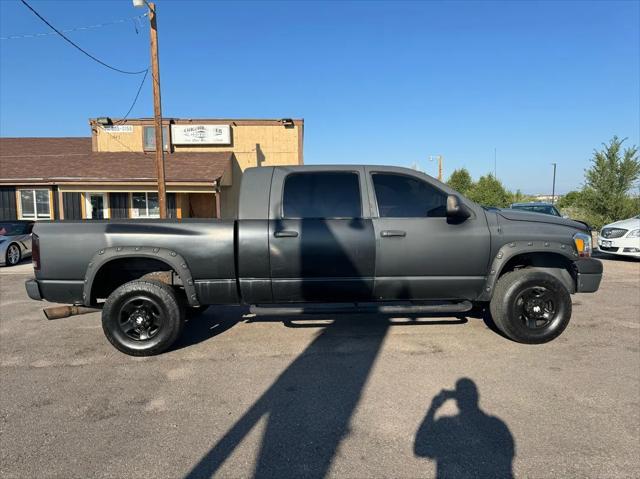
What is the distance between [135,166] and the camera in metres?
18.8

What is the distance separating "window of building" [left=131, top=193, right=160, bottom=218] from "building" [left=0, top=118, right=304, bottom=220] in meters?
0.04

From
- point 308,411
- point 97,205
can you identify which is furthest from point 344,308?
point 97,205

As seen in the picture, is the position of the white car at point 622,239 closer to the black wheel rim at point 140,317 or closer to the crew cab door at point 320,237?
the crew cab door at point 320,237

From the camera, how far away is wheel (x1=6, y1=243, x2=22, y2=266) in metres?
11.3

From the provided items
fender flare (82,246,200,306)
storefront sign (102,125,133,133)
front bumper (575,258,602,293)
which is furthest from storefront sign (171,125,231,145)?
front bumper (575,258,602,293)

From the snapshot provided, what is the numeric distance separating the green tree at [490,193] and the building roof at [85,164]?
21228 mm

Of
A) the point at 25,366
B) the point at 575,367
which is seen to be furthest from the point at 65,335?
the point at 575,367

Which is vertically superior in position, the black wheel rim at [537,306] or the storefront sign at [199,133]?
the storefront sign at [199,133]

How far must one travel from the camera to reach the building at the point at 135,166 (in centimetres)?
1723

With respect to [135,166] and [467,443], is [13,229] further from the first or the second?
[467,443]

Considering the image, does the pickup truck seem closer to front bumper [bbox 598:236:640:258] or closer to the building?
front bumper [bbox 598:236:640:258]

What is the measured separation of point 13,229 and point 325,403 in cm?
1289

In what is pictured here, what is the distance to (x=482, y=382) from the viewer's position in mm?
3414

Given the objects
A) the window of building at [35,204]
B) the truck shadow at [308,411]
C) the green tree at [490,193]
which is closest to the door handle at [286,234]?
the truck shadow at [308,411]
